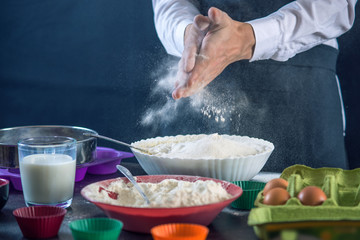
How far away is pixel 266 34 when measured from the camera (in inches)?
74.2

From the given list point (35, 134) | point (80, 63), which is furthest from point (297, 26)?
point (80, 63)

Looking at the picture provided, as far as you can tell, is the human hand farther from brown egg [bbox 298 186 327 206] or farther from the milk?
brown egg [bbox 298 186 327 206]

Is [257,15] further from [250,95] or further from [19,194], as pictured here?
[19,194]

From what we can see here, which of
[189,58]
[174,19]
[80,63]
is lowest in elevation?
[80,63]

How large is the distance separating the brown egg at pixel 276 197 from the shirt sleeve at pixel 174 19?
1.15m

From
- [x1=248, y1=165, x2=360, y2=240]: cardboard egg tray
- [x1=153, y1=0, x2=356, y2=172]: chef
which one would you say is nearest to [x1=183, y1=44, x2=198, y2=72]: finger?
[x1=153, y1=0, x2=356, y2=172]: chef

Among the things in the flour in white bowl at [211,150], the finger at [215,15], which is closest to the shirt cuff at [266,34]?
the finger at [215,15]

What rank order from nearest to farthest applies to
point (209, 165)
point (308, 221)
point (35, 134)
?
point (308, 221), point (209, 165), point (35, 134)

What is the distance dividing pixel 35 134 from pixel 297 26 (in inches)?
42.9

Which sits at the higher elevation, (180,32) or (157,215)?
(180,32)

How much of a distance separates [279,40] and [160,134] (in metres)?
0.86

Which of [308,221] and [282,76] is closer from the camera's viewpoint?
[308,221]

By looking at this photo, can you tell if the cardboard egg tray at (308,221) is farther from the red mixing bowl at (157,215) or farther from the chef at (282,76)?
the chef at (282,76)

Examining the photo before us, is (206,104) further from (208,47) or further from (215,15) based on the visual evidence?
(215,15)
